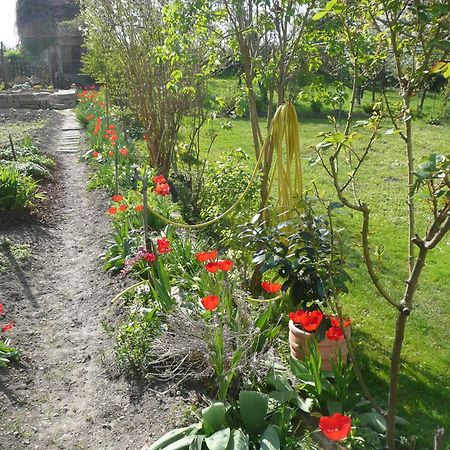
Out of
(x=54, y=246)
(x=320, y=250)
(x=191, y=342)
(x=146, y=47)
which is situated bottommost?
(x=54, y=246)

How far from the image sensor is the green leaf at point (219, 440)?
2.36m

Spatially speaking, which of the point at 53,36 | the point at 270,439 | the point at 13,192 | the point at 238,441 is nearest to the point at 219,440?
the point at 238,441

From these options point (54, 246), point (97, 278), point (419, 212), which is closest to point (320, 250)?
point (97, 278)

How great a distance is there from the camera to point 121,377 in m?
3.24

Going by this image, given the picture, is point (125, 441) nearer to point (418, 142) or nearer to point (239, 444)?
point (239, 444)

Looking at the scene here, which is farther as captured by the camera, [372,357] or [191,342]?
[372,357]

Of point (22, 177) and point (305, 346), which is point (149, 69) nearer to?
point (22, 177)

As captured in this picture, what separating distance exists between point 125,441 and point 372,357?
184cm

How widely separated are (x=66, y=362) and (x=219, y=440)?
164 centimetres

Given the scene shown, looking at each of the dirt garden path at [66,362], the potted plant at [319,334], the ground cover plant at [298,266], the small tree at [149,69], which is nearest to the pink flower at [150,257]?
the ground cover plant at [298,266]

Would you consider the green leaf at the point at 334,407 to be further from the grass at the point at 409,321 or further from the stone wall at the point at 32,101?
the stone wall at the point at 32,101

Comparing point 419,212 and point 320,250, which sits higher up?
point 320,250

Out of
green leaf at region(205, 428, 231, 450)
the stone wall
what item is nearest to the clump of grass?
green leaf at region(205, 428, 231, 450)

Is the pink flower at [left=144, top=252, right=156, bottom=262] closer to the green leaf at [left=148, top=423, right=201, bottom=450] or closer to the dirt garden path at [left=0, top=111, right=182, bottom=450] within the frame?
the dirt garden path at [left=0, top=111, right=182, bottom=450]
